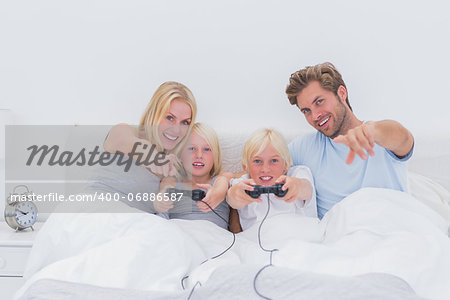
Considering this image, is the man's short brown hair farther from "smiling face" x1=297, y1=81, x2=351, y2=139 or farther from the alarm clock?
the alarm clock

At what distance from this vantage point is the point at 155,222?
4.25 feet

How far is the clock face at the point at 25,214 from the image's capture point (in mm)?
1790

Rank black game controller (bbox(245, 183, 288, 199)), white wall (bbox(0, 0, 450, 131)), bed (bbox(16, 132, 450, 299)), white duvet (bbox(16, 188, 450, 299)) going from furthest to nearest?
white wall (bbox(0, 0, 450, 131)), black game controller (bbox(245, 183, 288, 199)), white duvet (bbox(16, 188, 450, 299)), bed (bbox(16, 132, 450, 299))

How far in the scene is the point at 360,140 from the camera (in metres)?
1.65

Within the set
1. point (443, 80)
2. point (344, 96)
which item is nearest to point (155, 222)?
point (344, 96)

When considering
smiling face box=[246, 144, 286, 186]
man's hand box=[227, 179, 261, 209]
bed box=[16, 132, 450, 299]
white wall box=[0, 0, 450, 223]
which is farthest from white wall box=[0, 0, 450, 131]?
bed box=[16, 132, 450, 299]

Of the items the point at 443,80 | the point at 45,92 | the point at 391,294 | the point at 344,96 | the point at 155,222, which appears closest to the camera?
the point at 391,294

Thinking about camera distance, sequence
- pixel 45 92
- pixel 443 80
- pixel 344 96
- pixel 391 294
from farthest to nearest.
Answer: pixel 45 92, pixel 443 80, pixel 344 96, pixel 391 294

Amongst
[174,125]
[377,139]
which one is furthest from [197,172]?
[377,139]

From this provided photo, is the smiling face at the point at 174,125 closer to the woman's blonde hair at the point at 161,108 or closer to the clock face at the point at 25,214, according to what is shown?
the woman's blonde hair at the point at 161,108

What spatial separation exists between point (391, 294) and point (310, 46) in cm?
127

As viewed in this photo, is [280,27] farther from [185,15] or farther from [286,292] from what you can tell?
[286,292]

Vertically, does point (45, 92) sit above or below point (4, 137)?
above

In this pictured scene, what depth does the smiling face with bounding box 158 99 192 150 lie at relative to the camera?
1.76 metres
